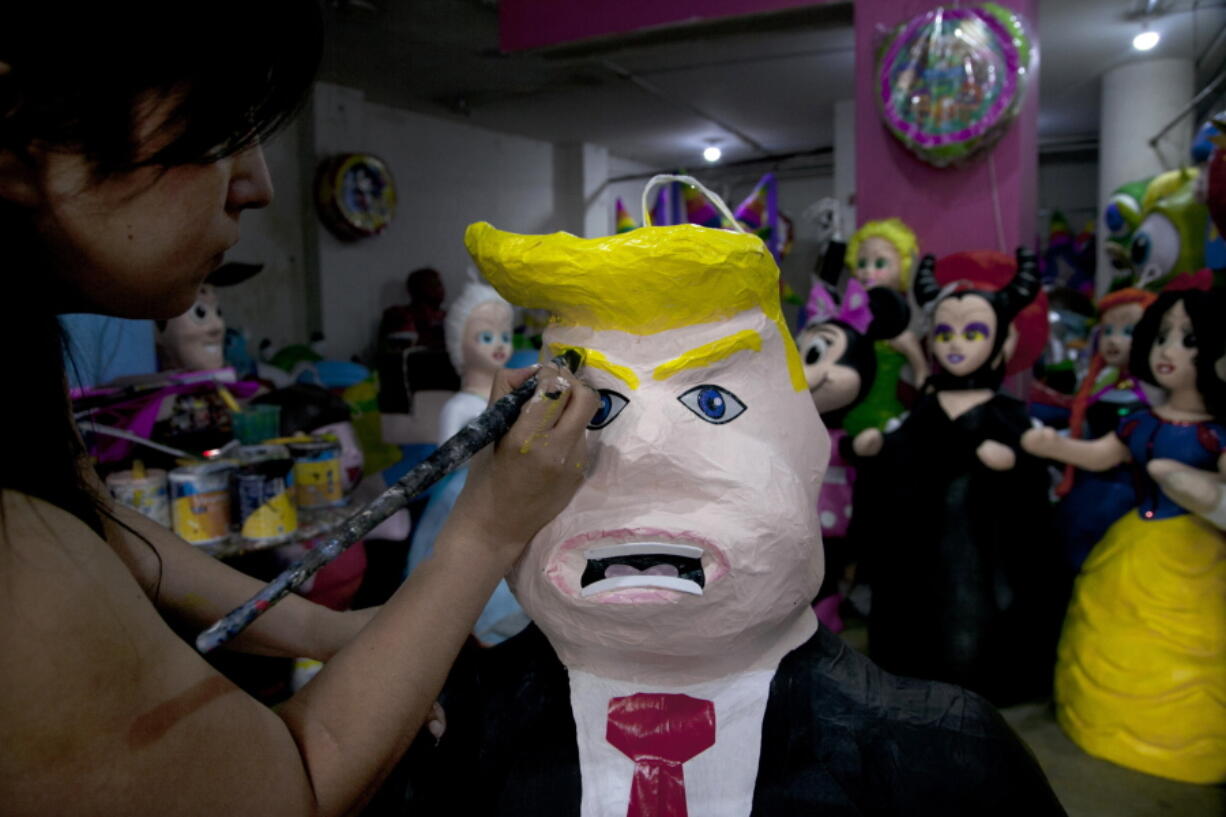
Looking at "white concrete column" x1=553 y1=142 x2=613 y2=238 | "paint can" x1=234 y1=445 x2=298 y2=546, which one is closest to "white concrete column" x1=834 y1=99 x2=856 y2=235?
"white concrete column" x1=553 y1=142 x2=613 y2=238

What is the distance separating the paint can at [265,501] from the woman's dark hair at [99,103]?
4.12 ft

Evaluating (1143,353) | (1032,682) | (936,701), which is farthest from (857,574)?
(936,701)

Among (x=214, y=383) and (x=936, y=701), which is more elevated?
(x=214, y=383)

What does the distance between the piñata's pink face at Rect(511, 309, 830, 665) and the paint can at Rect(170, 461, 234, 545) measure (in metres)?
1.12

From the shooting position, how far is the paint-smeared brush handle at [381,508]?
0.60 metres

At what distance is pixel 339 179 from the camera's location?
541cm

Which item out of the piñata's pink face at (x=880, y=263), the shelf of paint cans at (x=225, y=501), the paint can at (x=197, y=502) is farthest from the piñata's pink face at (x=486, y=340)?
the piñata's pink face at (x=880, y=263)

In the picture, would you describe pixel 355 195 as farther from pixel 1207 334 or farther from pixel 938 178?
pixel 1207 334

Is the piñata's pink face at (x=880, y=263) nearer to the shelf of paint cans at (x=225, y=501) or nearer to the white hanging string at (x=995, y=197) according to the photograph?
the white hanging string at (x=995, y=197)

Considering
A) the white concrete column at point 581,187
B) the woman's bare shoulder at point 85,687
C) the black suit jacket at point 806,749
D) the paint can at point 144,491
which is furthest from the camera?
the white concrete column at point 581,187

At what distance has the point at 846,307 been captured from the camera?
289 cm

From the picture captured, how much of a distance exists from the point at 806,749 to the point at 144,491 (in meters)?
1.43

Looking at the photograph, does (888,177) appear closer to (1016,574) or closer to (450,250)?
(1016,574)

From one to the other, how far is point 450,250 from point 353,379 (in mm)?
2980
